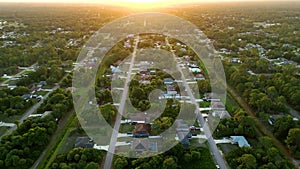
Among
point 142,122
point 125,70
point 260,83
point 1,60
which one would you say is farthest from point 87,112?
point 1,60

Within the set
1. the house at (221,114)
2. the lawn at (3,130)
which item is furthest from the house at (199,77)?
the lawn at (3,130)

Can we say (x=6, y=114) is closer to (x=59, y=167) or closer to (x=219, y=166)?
(x=59, y=167)

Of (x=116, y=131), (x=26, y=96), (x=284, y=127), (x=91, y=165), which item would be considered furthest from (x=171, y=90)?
(x=26, y=96)

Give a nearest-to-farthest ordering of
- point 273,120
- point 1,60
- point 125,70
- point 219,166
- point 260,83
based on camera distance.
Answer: point 219,166 < point 273,120 < point 260,83 < point 125,70 < point 1,60

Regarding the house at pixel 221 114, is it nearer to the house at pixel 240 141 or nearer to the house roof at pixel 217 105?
the house roof at pixel 217 105

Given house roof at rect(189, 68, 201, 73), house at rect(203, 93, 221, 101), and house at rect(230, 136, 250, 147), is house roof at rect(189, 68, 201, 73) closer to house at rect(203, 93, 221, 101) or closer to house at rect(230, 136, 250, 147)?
house at rect(203, 93, 221, 101)

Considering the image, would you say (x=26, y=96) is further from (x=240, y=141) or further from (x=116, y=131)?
(x=240, y=141)

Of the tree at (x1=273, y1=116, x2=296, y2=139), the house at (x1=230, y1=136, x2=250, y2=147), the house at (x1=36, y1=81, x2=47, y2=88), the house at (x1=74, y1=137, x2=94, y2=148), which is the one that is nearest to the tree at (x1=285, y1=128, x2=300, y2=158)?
the tree at (x1=273, y1=116, x2=296, y2=139)
